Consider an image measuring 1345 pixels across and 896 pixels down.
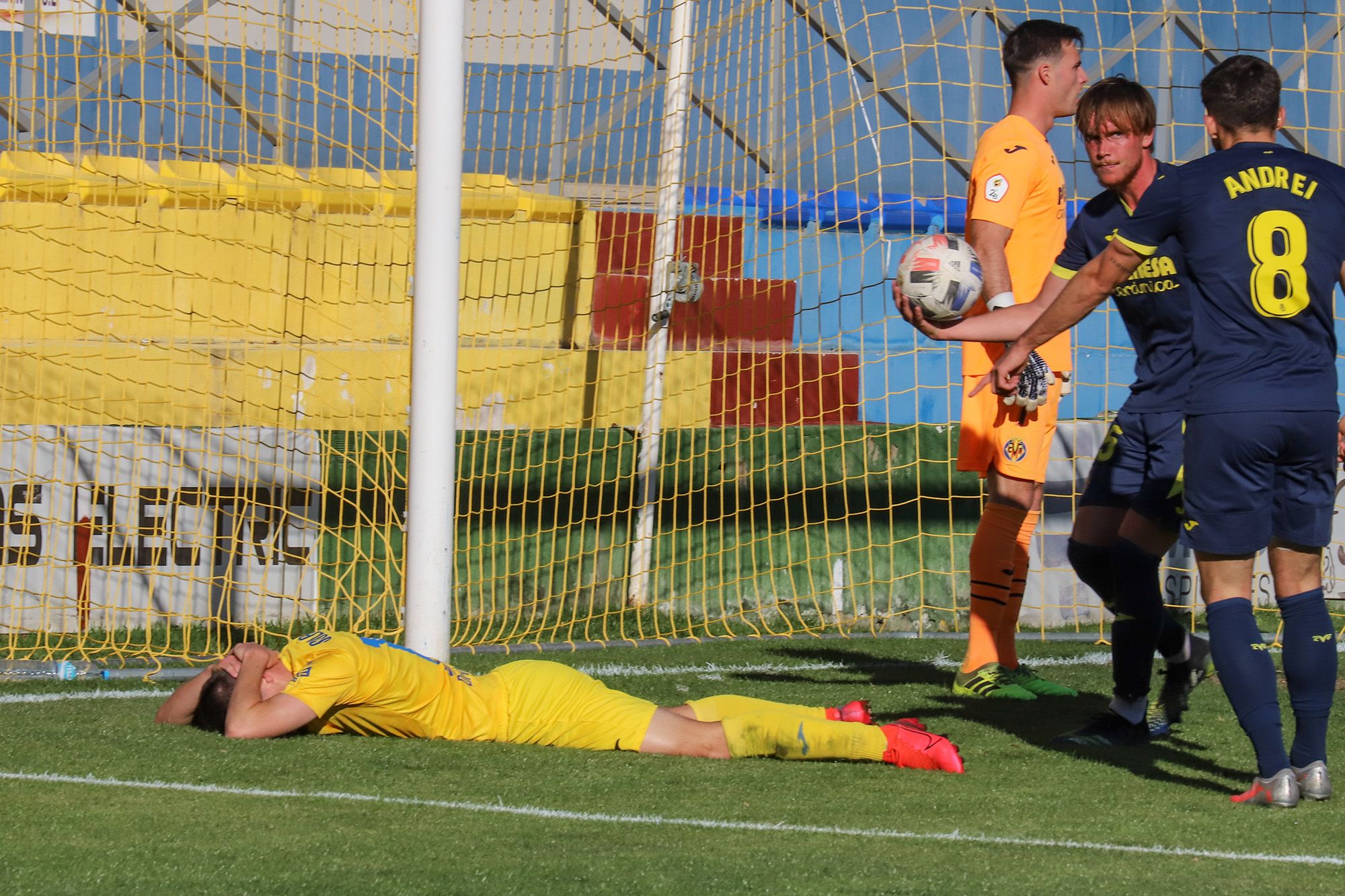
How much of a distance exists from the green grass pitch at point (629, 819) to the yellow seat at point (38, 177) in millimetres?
4418

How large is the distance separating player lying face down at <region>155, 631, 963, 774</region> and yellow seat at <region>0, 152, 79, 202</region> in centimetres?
476

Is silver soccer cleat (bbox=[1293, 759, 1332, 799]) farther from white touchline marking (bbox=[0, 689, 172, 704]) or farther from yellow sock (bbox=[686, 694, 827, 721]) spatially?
white touchline marking (bbox=[0, 689, 172, 704])

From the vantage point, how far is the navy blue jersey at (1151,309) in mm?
4566

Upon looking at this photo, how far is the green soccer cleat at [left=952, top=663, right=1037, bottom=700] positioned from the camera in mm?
5531

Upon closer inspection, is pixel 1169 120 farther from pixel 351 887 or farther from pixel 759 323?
pixel 351 887

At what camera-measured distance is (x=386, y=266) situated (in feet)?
28.7

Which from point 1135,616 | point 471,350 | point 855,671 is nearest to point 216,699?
point 855,671

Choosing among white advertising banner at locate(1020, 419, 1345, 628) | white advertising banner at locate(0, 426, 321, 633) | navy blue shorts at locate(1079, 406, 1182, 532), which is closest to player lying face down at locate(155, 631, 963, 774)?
navy blue shorts at locate(1079, 406, 1182, 532)

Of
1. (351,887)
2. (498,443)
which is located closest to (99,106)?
(498,443)

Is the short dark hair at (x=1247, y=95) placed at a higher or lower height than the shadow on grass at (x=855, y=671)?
higher

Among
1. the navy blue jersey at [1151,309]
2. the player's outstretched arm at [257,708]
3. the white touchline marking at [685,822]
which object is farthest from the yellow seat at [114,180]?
the navy blue jersey at [1151,309]

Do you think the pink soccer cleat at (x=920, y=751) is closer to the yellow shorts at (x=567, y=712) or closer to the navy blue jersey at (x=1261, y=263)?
the yellow shorts at (x=567, y=712)

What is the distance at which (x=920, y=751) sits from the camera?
4.25 m

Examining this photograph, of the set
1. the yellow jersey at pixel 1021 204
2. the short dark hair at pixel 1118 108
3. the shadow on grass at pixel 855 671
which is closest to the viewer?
the short dark hair at pixel 1118 108
